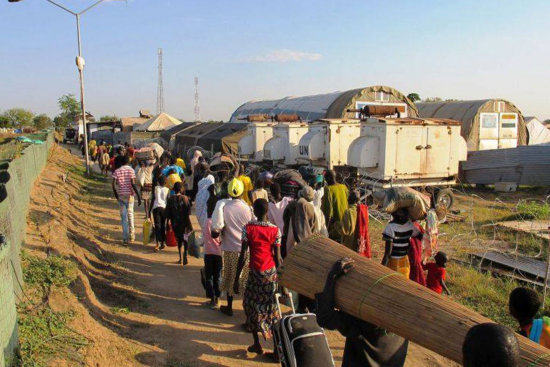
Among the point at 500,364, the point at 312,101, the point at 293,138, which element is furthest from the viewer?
the point at 312,101

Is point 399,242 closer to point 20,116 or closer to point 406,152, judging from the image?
point 406,152

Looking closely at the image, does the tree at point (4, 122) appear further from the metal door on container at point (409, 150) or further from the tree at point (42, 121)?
the metal door on container at point (409, 150)

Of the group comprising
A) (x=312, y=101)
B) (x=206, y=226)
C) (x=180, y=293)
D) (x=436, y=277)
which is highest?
(x=312, y=101)

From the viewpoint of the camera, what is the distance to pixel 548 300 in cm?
576

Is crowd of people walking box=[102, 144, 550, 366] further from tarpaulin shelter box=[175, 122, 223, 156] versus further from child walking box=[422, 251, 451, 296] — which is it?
tarpaulin shelter box=[175, 122, 223, 156]

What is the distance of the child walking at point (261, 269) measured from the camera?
4562 millimetres

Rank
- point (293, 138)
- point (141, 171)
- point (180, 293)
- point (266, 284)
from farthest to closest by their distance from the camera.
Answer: point (293, 138), point (141, 171), point (180, 293), point (266, 284)

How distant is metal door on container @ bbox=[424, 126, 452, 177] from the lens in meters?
10.6

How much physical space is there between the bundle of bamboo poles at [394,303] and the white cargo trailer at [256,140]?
39.6 feet

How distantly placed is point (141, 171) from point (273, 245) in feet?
19.1

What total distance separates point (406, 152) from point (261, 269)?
6.78 m

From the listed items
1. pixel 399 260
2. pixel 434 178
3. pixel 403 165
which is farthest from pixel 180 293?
pixel 434 178

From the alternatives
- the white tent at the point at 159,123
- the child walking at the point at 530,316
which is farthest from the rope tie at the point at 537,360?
the white tent at the point at 159,123

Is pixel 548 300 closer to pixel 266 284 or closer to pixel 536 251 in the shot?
pixel 536 251
